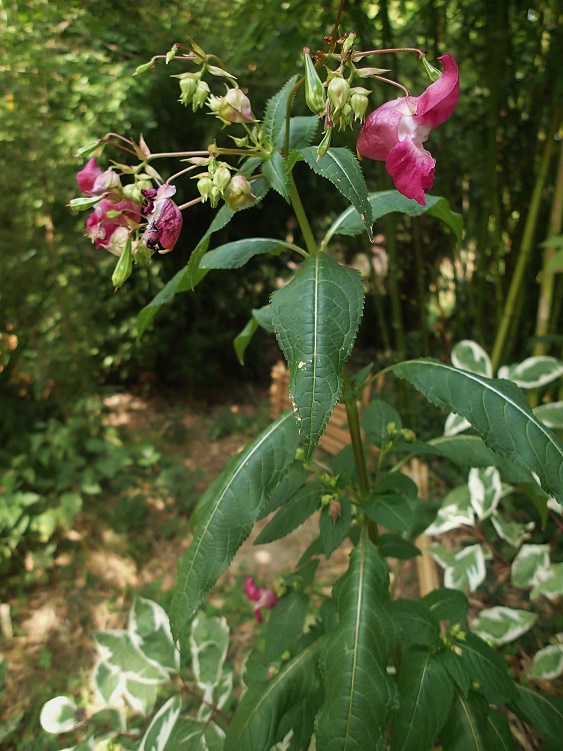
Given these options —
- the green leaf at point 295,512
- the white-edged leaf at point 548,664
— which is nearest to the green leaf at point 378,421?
the green leaf at point 295,512

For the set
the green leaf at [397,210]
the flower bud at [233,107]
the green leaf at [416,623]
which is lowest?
the green leaf at [416,623]

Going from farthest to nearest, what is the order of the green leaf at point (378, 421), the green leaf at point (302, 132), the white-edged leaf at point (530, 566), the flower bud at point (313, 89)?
the white-edged leaf at point (530, 566) → the green leaf at point (378, 421) → the green leaf at point (302, 132) → the flower bud at point (313, 89)

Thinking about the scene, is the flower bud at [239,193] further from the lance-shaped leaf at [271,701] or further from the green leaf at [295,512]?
the lance-shaped leaf at [271,701]

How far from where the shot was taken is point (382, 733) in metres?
0.65

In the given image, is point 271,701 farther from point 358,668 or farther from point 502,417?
point 502,417

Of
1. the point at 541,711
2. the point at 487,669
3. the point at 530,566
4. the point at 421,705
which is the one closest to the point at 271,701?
the point at 421,705

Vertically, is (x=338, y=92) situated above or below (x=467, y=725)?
above

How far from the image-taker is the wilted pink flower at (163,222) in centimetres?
56

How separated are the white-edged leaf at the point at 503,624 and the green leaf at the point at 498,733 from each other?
306 millimetres

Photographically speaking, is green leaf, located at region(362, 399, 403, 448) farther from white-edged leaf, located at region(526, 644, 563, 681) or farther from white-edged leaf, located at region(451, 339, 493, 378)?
white-edged leaf, located at region(526, 644, 563, 681)

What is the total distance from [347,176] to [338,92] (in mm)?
95

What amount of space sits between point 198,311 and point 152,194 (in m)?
2.23

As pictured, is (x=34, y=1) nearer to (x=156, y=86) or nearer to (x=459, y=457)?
(x=156, y=86)

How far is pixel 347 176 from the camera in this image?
0.54 m
